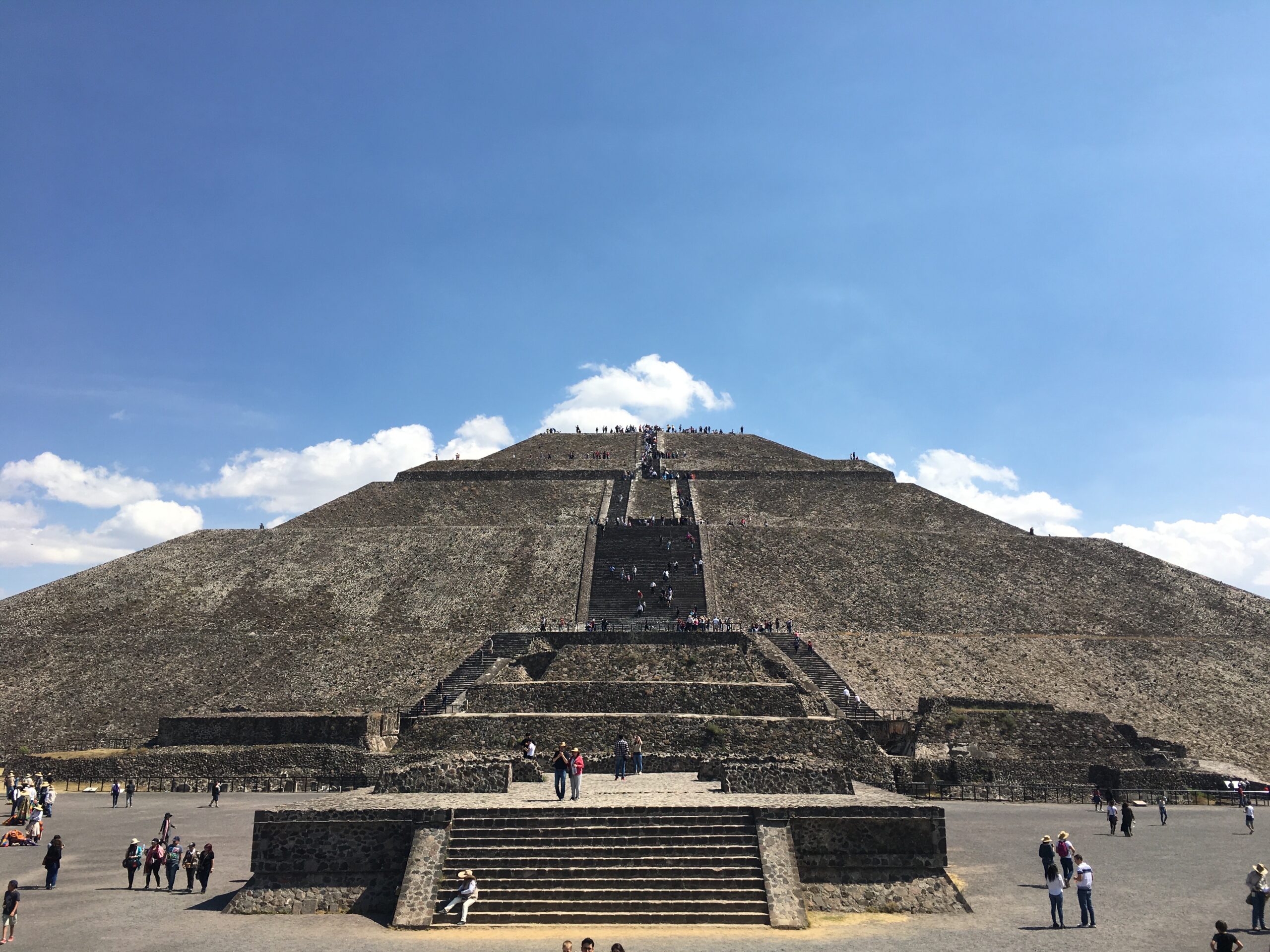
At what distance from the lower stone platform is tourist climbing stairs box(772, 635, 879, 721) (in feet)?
44.6

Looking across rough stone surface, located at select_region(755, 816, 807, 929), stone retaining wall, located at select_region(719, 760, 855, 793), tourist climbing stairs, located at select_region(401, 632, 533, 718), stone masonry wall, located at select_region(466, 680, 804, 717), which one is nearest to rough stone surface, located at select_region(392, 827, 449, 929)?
rough stone surface, located at select_region(755, 816, 807, 929)

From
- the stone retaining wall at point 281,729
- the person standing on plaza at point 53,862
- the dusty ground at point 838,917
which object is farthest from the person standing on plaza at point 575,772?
the stone retaining wall at point 281,729

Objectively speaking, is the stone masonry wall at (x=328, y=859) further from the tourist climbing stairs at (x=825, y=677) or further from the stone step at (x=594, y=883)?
the tourist climbing stairs at (x=825, y=677)

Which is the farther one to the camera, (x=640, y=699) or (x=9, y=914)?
(x=640, y=699)

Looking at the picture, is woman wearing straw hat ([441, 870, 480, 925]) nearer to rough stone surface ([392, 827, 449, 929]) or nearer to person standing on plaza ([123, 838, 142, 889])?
rough stone surface ([392, 827, 449, 929])

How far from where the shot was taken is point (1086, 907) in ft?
39.1

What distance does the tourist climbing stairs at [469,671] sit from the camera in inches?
1113

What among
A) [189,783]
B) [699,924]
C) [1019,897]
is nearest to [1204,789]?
[1019,897]

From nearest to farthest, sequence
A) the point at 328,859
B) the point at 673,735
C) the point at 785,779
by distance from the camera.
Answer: the point at 328,859 < the point at 785,779 < the point at 673,735

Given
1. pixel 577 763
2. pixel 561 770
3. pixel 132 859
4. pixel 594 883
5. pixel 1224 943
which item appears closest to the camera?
pixel 1224 943

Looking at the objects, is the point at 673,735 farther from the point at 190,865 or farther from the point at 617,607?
the point at 617,607

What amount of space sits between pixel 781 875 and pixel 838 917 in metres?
0.87

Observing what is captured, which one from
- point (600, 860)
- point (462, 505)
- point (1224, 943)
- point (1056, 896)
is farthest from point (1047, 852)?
point (462, 505)

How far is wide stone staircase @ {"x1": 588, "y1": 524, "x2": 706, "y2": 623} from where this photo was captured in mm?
37688
